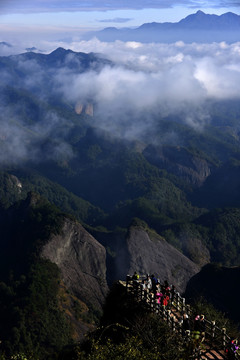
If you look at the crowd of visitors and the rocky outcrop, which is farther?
the rocky outcrop

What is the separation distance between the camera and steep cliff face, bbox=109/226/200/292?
12361 centimetres

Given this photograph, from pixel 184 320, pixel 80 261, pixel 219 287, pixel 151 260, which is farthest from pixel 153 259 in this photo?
pixel 184 320

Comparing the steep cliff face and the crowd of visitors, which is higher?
the crowd of visitors

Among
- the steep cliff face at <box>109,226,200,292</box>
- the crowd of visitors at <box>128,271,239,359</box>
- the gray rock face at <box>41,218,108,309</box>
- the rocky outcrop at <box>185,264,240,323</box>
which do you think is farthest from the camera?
the steep cliff face at <box>109,226,200,292</box>

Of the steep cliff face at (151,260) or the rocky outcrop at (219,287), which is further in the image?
the steep cliff face at (151,260)

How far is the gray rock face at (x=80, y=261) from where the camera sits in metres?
109

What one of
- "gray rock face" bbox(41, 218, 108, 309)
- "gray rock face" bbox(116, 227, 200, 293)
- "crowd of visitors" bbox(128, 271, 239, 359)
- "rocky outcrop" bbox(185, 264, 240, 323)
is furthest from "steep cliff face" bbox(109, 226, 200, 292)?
"crowd of visitors" bbox(128, 271, 239, 359)

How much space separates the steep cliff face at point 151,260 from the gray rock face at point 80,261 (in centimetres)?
683

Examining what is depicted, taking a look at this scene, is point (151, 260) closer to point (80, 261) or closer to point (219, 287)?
point (80, 261)

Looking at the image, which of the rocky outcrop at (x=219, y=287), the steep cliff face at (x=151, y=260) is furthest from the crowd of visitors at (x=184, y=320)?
the steep cliff face at (x=151, y=260)

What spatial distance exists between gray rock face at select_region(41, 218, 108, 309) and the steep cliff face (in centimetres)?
683

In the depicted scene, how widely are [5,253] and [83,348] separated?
300 feet

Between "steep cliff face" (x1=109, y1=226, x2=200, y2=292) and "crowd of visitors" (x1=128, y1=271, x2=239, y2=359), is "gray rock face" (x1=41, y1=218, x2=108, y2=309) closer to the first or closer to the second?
"steep cliff face" (x1=109, y1=226, x2=200, y2=292)

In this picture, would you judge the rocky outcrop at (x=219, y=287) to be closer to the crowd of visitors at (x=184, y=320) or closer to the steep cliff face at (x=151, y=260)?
the steep cliff face at (x=151, y=260)
